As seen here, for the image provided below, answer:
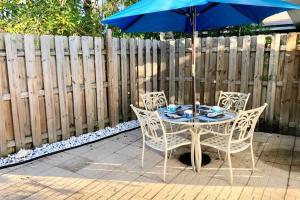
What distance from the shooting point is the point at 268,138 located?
4.70m

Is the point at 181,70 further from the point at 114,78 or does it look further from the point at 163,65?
the point at 114,78

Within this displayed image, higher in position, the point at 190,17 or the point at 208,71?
the point at 190,17

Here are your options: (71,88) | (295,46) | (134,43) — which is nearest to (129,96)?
(134,43)

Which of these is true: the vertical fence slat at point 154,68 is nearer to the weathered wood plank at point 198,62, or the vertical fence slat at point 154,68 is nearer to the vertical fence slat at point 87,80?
the weathered wood plank at point 198,62

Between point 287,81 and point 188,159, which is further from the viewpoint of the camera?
point 287,81

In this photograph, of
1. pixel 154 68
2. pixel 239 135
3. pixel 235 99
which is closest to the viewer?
pixel 239 135

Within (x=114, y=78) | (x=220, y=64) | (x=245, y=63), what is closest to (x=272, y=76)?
(x=245, y=63)

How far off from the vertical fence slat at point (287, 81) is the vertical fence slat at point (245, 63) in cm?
64

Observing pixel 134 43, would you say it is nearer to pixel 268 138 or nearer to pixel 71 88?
pixel 71 88

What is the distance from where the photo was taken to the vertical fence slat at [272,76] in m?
4.71

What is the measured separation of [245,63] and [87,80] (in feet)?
9.79

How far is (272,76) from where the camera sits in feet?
15.8

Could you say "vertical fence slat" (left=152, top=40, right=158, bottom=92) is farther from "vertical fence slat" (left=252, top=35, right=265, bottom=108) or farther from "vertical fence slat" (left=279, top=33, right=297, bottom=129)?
"vertical fence slat" (left=279, top=33, right=297, bottom=129)

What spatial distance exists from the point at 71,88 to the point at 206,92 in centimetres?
275
